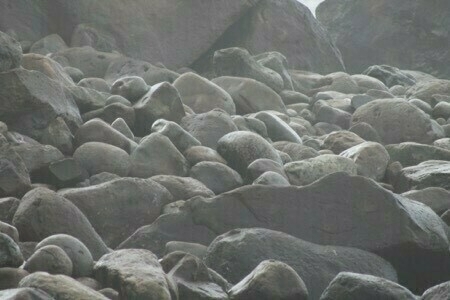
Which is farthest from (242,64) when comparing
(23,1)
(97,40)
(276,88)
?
(23,1)

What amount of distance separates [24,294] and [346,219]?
12.4ft

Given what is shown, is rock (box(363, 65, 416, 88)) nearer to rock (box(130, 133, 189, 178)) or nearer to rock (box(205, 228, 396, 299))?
rock (box(130, 133, 189, 178))

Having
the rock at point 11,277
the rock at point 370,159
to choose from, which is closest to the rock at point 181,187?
the rock at point 370,159

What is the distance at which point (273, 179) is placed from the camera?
9625 millimetres

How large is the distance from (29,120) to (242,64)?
25.4 feet

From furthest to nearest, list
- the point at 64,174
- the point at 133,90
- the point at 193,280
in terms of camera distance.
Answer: the point at 133,90, the point at 64,174, the point at 193,280

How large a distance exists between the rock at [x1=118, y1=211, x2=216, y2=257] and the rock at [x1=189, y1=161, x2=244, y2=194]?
1900 mm

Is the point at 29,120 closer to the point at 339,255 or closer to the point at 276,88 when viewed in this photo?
the point at 339,255

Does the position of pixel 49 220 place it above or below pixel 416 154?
above

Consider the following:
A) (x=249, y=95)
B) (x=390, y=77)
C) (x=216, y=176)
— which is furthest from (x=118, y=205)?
(x=390, y=77)

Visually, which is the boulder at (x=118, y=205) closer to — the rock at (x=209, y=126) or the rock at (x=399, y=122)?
the rock at (x=209, y=126)

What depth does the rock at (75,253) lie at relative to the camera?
6137 millimetres

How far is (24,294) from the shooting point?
4.71 metres

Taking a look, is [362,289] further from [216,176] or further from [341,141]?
[341,141]
